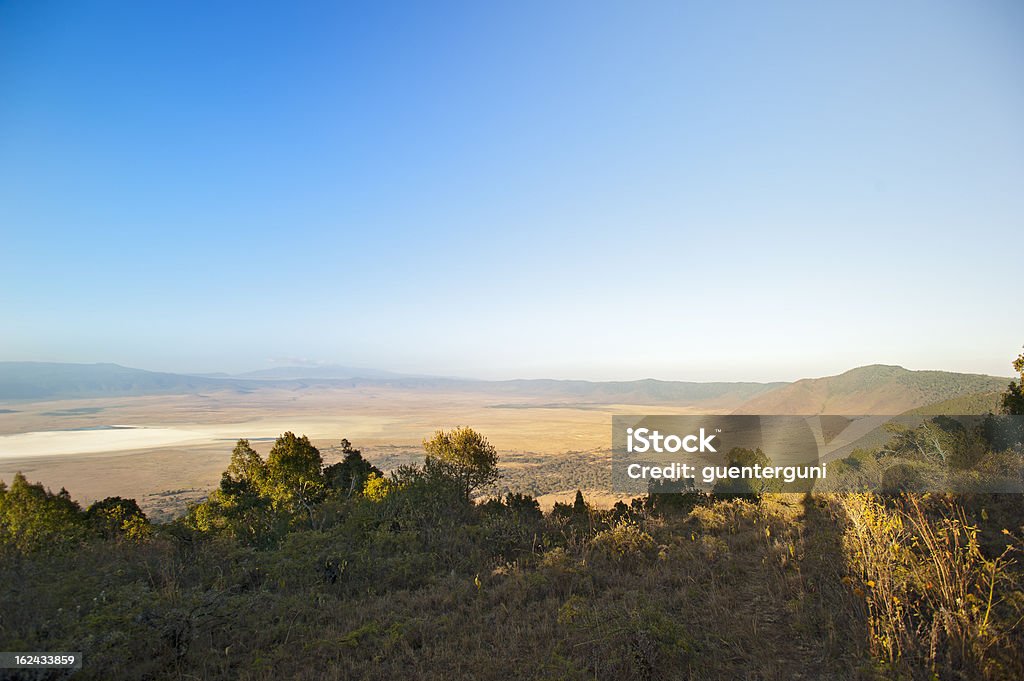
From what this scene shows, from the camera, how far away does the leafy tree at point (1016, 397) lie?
17.1m

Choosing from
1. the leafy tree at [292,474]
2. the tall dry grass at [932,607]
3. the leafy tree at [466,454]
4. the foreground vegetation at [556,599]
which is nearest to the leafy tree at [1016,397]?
the foreground vegetation at [556,599]

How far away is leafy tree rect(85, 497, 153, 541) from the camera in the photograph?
605 inches

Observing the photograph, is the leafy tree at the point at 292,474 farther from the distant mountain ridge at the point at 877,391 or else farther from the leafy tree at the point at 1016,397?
the distant mountain ridge at the point at 877,391

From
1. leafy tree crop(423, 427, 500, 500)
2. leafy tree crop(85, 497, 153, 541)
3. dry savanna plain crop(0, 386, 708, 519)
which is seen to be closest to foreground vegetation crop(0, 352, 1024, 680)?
leafy tree crop(85, 497, 153, 541)

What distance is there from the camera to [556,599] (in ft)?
21.1

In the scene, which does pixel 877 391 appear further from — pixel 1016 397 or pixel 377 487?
pixel 377 487

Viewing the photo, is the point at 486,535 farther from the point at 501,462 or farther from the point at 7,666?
the point at 501,462

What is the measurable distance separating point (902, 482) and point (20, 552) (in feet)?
65.0

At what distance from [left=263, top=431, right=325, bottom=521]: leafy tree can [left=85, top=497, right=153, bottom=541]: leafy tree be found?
5734 mm

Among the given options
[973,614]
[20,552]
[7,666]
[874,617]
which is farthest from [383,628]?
[20,552]

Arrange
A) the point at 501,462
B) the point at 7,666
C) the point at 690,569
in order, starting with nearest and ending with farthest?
the point at 7,666 < the point at 690,569 < the point at 501,462

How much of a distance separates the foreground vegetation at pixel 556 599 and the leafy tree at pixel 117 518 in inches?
205

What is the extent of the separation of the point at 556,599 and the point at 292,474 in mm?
21367

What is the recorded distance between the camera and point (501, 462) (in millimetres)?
65500
